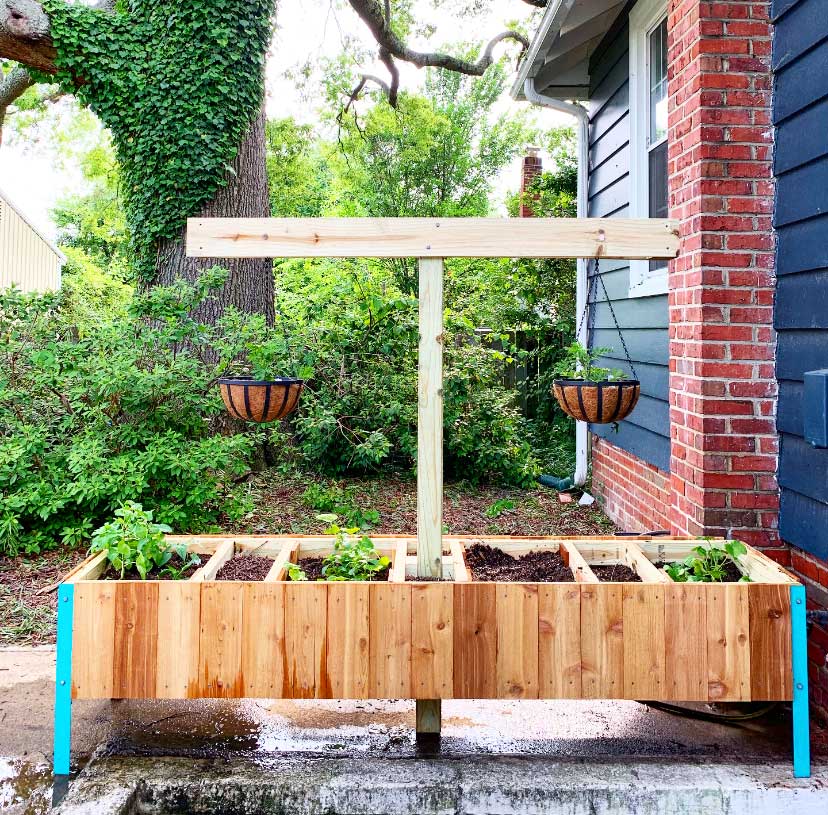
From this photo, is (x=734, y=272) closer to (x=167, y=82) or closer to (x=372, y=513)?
(x=372, y=513)

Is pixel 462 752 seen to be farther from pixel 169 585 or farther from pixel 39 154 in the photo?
pixel 39 154

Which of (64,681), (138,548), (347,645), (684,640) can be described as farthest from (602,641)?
(64,681)

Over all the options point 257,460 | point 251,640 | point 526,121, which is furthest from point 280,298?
point 526,121

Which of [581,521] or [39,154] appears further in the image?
[39,154]

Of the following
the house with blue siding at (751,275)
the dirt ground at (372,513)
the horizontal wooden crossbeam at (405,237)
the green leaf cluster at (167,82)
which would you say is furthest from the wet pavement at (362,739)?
the green leaf cluster at (167,82)

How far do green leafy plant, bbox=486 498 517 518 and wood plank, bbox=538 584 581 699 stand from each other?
14.3 feet

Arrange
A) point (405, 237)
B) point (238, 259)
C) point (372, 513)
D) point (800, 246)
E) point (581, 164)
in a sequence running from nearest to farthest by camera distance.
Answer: point (405, 237) < point (800, 246) < point (372, 513) < point (581, 164) < point (238, 259)

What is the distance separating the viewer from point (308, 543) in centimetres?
335

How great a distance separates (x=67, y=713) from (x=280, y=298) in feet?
23.5

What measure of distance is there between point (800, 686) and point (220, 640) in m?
1.84

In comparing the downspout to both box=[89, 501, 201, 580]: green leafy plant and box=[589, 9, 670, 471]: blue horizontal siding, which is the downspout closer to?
box=[589, 9, 670, 471]: blue horizontal siding

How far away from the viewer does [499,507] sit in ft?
23.9

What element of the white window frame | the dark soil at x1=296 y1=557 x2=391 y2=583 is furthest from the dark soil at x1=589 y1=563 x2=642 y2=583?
the white window frame

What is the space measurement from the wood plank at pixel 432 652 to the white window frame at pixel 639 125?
3.23 m
